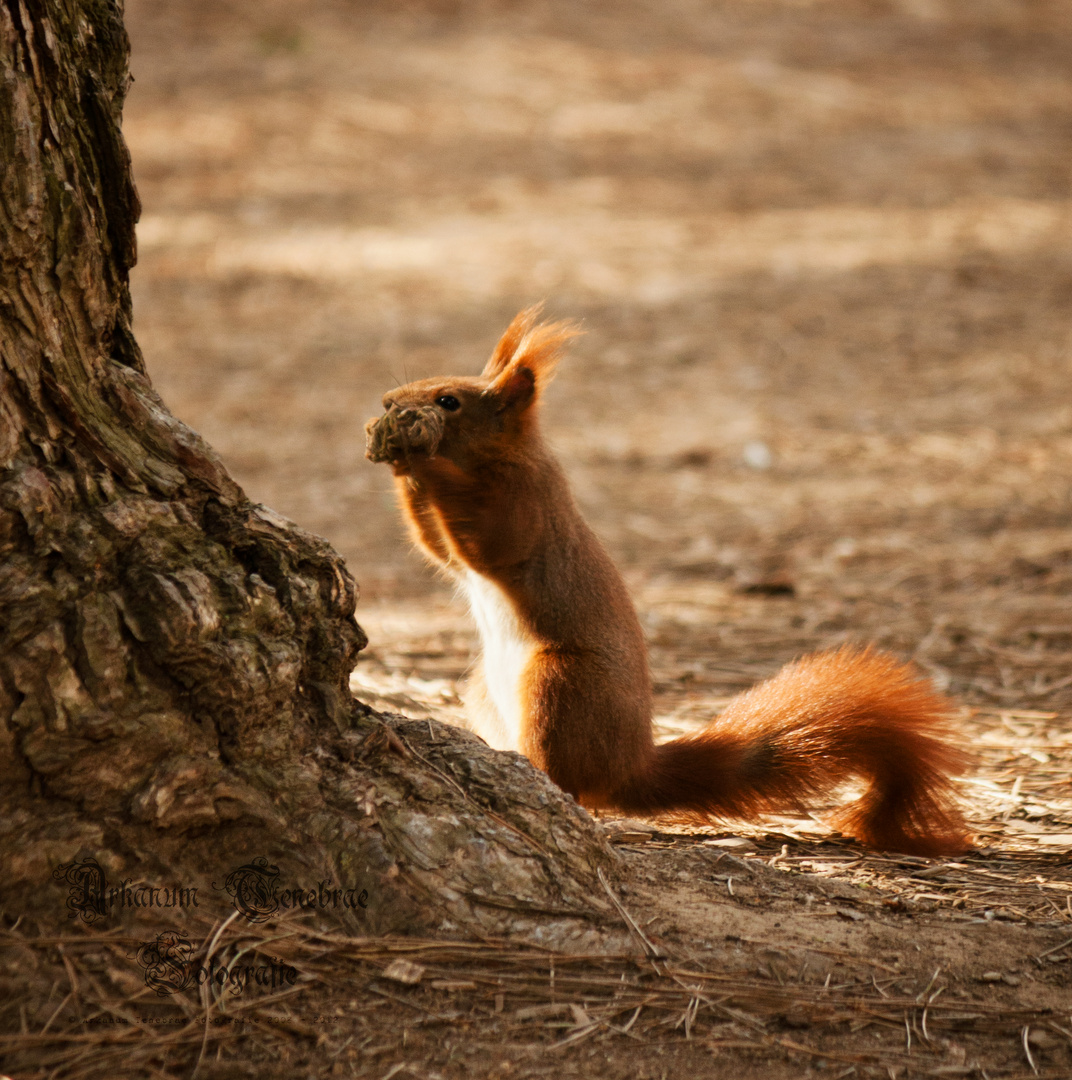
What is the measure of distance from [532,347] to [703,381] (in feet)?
13.0

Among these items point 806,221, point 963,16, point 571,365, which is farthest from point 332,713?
point 963,16

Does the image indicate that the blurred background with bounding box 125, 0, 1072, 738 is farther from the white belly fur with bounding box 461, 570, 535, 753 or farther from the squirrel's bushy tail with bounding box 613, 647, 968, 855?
the squirrel's bushy tail with bounding box 613, 647, 968, 855

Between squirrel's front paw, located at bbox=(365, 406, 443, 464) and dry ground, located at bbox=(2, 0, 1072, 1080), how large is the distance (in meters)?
0.63

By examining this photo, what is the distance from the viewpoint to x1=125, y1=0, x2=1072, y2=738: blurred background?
4816 millimetres

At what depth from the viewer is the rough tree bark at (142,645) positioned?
180 cm

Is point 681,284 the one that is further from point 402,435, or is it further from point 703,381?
point 402,435

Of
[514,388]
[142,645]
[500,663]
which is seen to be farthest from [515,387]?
[142,645]

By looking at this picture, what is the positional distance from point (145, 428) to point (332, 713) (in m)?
0.56

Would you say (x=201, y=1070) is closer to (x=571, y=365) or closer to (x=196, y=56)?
(x=571, y=365)

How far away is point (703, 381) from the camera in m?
7.10

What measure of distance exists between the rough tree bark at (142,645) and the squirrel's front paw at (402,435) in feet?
2.77

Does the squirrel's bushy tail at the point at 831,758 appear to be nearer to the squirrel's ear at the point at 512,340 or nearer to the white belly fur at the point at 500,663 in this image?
the white belly fur at the point at 500,663

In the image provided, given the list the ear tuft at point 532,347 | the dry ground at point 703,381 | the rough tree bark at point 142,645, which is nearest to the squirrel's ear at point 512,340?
the ear tuft at point 532,347

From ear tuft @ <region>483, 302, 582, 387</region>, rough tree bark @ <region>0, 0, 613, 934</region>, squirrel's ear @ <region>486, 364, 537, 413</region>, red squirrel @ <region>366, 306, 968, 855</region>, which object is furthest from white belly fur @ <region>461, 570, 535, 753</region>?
rough tree bark @ <region>0, 0, 613, 934</region>
